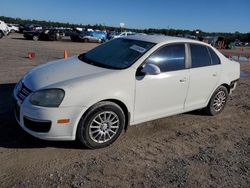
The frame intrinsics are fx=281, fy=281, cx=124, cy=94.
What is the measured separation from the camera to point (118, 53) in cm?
482

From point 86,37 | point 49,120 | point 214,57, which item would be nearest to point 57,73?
point 49,120

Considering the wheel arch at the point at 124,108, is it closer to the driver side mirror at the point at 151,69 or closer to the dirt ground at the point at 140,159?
the dirt ground at the point at 140,159

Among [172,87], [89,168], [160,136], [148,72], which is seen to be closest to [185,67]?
[172,87]

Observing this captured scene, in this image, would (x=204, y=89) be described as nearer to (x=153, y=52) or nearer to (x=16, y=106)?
(x=153, y=52)

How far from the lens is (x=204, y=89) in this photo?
542 cm

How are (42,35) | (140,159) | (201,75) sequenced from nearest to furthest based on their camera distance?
(140,159) < (201,75) < (42,35)

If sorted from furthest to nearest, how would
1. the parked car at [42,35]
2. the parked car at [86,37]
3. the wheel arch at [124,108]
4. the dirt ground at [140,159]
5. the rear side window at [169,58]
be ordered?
the parked car at [86,37], the parked car at [42,35], the rear side window at [169,58], the wheel arch at [124,108], the dirt ground at [140,159]

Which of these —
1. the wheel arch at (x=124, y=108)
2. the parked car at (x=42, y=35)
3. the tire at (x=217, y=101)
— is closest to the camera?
the wheel arch at (x=124, y=108)

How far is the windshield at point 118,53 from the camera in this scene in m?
4.49

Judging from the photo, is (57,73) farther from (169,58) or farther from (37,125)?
(169,58)

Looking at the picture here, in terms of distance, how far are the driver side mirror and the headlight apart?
4.31 ft

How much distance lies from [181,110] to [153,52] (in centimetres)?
128

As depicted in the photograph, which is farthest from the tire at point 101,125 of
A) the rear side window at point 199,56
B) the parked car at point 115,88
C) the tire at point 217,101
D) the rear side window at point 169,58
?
the tire at point 217,101

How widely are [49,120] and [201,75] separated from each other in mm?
2947
